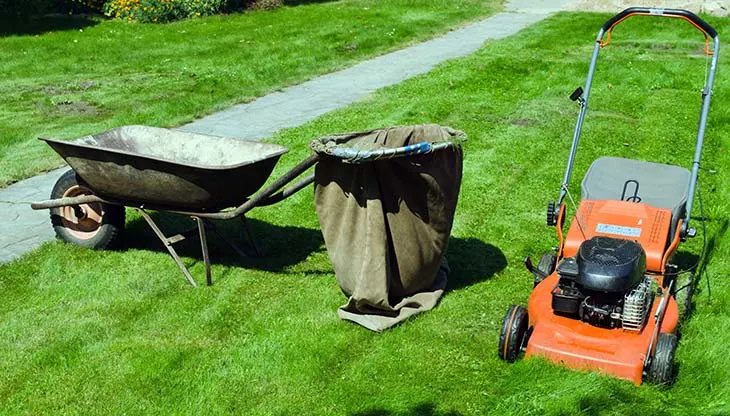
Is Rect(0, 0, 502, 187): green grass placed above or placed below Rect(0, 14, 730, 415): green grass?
below

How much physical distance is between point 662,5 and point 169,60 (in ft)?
38.4

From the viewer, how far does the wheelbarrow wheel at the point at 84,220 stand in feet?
23.1

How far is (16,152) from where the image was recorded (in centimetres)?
999

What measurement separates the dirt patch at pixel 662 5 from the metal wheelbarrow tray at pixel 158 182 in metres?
15.6

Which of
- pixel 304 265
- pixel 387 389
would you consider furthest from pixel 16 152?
pixel 387 389

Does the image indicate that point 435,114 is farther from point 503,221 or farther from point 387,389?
point 387,389

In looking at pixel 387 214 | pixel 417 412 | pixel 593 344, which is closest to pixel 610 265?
pixel 593 344

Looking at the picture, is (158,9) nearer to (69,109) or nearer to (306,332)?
(69,109)

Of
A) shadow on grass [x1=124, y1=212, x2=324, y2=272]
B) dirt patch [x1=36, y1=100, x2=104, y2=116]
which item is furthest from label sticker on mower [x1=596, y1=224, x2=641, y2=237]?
dirt patch [x1=36, y1=100, x2=104, y2=116]

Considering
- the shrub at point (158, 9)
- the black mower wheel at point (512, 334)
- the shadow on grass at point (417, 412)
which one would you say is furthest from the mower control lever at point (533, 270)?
the shrub at point (158, 9)

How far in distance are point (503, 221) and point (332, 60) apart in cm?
801

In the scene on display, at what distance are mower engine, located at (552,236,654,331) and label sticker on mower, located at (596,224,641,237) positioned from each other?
36 centimetres

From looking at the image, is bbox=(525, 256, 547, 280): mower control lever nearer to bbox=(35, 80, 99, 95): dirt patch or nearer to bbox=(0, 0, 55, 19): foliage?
bbox=(35, 80, 99, 95): dirt patch

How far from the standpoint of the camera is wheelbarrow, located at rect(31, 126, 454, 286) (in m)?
6.24
